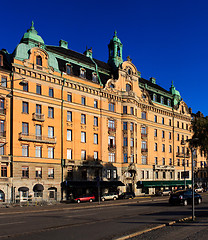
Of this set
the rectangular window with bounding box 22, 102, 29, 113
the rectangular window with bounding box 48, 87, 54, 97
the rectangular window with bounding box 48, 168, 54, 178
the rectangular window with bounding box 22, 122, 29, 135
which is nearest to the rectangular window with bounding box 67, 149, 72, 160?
the rectangular window with bounding box 48, 168, 54, 178

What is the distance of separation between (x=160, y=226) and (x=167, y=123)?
192 ft

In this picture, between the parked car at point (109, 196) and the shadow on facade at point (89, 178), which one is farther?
the parked car at point (109, 196)

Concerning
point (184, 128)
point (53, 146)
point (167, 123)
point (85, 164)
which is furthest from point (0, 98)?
point (184, 128)

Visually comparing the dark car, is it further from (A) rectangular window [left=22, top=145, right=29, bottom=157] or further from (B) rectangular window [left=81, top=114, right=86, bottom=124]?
(B) rectangular window [left=81, top=114, right=86, bottom=124]

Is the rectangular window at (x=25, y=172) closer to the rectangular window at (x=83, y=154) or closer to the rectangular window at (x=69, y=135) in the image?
the rectangular window at (x=69, y=135)

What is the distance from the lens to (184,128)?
83000 millimetres

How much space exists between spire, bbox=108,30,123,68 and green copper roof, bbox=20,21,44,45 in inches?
779

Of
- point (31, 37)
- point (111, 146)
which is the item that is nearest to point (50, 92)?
point (31, 37)

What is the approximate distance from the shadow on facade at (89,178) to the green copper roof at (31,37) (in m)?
20.3

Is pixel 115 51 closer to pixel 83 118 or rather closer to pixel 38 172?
pixel 83 118

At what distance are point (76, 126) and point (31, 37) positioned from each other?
16119mm

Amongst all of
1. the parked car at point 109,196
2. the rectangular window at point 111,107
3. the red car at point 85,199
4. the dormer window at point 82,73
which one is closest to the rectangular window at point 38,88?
the dormer window at point 82,73

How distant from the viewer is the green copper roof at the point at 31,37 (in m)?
51.8

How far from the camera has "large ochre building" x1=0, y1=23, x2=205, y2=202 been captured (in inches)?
1829
